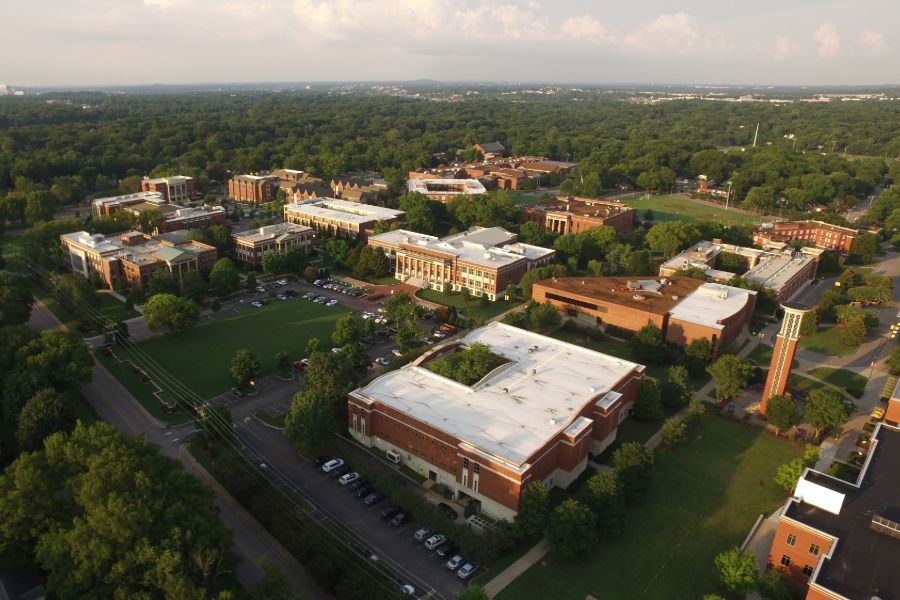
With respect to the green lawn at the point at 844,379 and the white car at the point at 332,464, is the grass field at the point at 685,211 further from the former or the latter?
the white car at the point at 332,464

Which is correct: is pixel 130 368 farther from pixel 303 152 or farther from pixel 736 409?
pixel 303 152

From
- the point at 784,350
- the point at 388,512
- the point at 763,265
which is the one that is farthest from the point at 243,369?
the point at 763,265

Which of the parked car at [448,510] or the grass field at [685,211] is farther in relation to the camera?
the grass field at [685,211]

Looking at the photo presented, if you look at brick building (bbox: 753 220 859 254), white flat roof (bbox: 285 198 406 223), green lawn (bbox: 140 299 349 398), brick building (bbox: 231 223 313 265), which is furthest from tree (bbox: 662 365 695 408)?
white flat roof (bbox: 285 198 406 223)

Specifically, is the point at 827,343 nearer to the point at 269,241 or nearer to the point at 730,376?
the point at 730,376

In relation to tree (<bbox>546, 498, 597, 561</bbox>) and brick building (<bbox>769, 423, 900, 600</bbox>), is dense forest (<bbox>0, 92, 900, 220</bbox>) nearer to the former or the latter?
brick building (<bbox>769, 423, 900, 600</bbox>)

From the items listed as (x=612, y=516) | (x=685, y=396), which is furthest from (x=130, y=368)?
(x=685, y=396)

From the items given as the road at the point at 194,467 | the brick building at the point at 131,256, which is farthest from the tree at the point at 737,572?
the brick building at the point at 131,256
